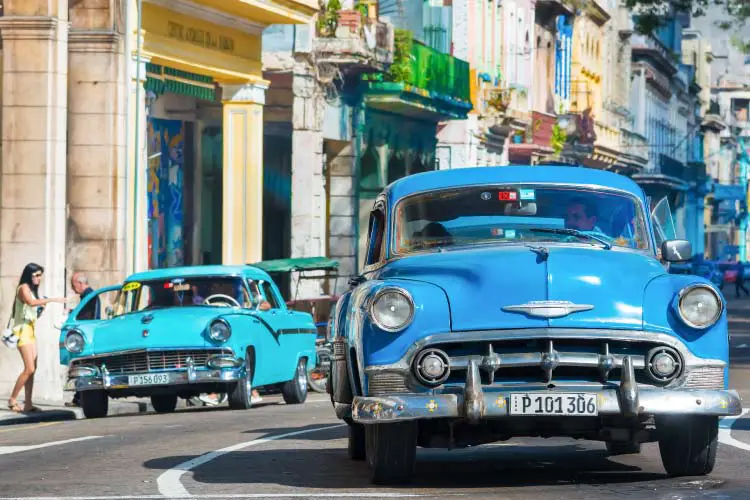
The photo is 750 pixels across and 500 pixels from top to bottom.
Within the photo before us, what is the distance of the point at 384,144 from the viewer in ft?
155

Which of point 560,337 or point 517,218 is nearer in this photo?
point 560,337

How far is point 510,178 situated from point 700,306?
182cm

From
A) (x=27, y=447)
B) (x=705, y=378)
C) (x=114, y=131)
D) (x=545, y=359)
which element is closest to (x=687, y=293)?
(x=705, y=378)

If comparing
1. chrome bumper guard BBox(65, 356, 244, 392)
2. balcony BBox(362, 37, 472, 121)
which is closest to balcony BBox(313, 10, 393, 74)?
balcony BBox(362, 37, 472, 121)

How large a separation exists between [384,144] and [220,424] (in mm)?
28758

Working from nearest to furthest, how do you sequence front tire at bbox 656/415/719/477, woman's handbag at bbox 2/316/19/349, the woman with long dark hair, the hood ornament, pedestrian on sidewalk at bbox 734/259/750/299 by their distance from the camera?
the hood ornament
front tire at bbox 656/415/719/477
the woman with long dark hair
woman's handbag at bbox 2/316/19/349
pedestrian on sidewalk at bbox 734/259/750/299

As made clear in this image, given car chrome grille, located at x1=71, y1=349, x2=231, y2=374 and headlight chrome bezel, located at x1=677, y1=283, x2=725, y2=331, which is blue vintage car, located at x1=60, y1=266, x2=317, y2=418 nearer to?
car chrome grille, located at x1=71, y1=349, x2=231, y2=374

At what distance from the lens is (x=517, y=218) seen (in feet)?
39.7

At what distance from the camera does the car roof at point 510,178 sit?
40.5 ft

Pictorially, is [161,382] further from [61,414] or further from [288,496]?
[288,496]

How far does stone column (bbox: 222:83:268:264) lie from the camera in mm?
35500

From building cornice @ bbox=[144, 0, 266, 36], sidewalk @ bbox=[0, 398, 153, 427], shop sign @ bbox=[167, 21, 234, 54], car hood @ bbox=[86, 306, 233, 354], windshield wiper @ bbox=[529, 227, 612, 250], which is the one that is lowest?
sidewalk @ bbox=[0, 398, 153, 427]

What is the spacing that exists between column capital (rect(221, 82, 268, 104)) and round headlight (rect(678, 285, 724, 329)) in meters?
24.7

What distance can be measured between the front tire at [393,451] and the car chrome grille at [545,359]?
1.36 ft
